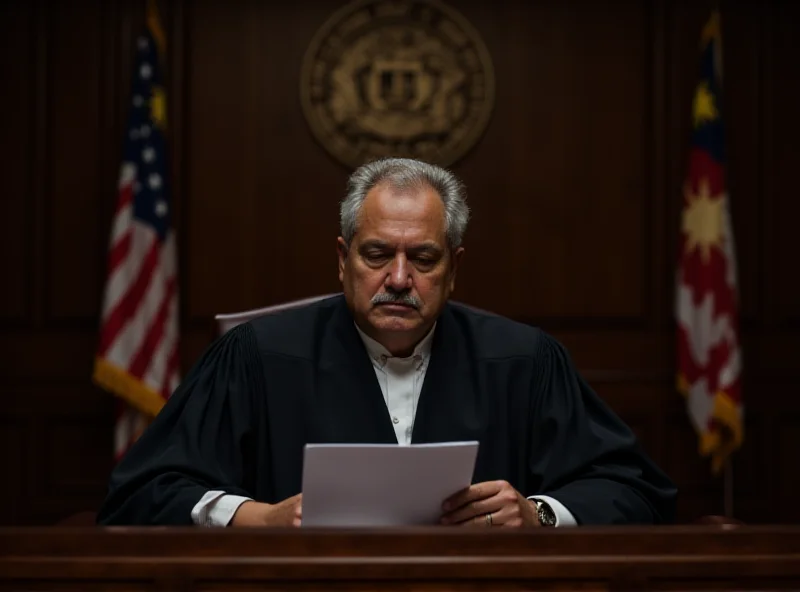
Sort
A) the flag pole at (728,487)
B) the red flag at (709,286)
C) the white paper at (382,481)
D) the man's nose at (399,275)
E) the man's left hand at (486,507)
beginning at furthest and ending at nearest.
Answer: the flag pole at (728,487)
the red flag at (709,286)
the man's nose at (399,275)
the man's left hand at (486,507)
the white paper at (382,481)

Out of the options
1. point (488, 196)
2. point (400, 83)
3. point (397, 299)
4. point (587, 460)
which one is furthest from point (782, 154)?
point (397, 299)

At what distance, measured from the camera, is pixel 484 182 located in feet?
19.2

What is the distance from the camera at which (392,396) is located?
110 inches

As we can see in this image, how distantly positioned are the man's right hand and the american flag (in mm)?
3115

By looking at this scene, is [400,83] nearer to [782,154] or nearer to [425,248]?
[782,154]

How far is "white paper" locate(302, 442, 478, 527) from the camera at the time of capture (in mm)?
1916

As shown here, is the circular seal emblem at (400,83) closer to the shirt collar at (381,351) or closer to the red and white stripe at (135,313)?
the red and white stripe at (135,313)

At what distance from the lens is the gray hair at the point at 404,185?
107 inches

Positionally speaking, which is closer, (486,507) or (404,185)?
(486,507)

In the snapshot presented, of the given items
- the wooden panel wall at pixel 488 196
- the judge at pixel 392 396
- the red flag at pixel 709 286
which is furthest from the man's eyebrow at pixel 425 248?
the red flag at pixel 709 286

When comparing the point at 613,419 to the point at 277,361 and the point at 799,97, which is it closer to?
the point at 277,361

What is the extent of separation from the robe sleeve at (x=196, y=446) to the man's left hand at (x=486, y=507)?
1.97 ft

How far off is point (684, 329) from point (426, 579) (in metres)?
4.45

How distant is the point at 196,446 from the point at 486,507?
0.78 m
